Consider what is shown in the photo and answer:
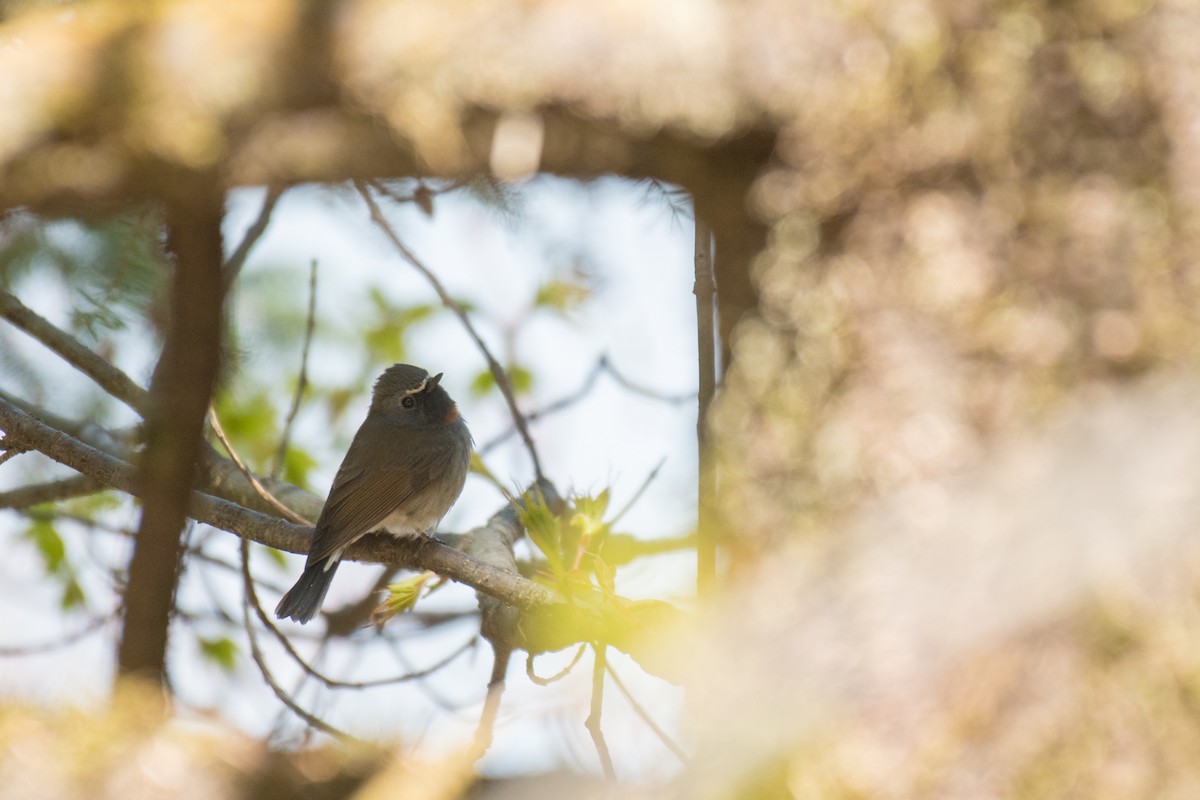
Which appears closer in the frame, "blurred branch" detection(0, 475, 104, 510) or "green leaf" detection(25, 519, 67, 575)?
"blurred branch" detection(0, 475, 104, 510)

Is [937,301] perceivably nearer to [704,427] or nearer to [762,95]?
[762,95]

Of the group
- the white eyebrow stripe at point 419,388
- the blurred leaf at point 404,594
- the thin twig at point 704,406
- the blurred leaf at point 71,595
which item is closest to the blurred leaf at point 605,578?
the thin twig at point 704,406

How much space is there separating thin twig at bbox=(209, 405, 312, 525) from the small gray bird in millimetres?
114

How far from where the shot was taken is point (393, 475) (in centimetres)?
517

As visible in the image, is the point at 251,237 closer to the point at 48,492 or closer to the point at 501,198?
the point at 501,198

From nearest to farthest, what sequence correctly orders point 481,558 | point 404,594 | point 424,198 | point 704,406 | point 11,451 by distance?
point 704,406, point 424,198, point 11,451, point 404,594, point 481,558

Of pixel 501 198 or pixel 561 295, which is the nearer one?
pixel 501 198

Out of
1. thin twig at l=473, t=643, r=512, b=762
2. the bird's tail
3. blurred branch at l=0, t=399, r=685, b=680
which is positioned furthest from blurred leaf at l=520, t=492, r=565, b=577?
the bird's tail

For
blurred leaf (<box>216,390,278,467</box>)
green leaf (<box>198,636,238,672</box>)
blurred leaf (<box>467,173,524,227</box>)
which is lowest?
green leaf (<box>198,636,238,672</box>)

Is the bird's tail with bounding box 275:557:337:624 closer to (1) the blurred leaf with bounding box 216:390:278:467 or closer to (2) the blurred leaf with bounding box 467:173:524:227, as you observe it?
(1) the blurred leaf with bounding box 216:390:278:467

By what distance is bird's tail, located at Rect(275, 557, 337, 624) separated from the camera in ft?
16.0

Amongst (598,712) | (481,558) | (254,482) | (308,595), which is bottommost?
(308,595)

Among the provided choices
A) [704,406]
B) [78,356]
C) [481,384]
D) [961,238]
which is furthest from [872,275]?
[481,384]

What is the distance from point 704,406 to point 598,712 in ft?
2.24
